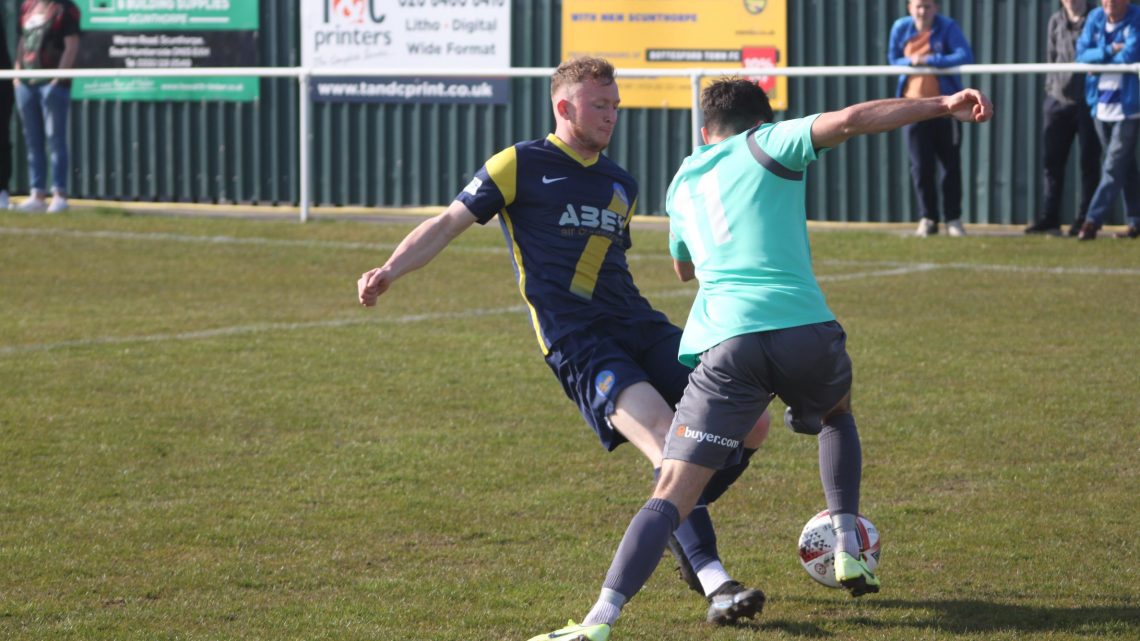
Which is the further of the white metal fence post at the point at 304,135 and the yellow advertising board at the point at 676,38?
the yellow advertising board at the point at 676,38

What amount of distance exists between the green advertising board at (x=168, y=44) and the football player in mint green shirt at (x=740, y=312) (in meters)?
14.8

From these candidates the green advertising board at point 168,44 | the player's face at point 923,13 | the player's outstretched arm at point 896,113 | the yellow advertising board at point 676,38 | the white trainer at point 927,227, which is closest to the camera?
the player's outstretched arm at point 896,113

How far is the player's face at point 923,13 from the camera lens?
14.3 meters

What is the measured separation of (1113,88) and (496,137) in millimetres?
6728

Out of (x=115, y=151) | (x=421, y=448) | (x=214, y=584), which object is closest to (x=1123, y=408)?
(x=421, y=448)

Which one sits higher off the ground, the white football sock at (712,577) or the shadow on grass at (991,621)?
the white football sock at (712,577)

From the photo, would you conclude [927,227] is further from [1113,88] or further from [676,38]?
[676,38]

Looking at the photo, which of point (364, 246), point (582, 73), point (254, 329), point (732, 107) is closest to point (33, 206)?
point (364, 246)

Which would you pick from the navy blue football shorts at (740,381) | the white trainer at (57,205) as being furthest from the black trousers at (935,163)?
the navy blue football shorts at (740,381)

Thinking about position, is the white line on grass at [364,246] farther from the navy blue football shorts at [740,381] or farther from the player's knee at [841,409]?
the navy blue football shorts at [740,381]

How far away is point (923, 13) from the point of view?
47.1 feet

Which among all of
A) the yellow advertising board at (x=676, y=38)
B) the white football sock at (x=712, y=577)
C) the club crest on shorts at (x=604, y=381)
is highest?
the yellow advertising board at (x=676, y=38)

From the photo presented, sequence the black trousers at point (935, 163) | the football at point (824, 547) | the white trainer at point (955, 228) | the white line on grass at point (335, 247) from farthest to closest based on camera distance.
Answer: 1. the white trainer at point (955, 228)
2. the black trousers at point (935, 163)
3. the white line on grass at point (335, 247)
4. the football at point (824, 547)

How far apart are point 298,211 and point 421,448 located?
11.3 m
